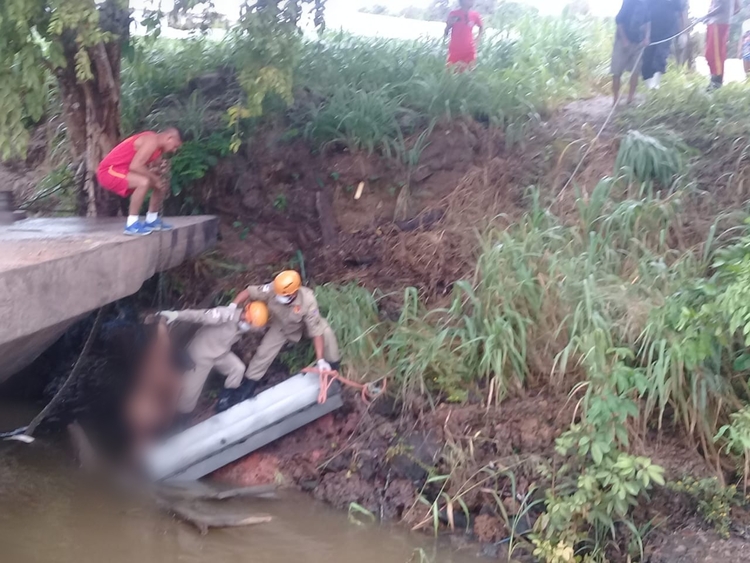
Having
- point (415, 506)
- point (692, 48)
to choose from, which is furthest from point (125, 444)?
point (692, 48)

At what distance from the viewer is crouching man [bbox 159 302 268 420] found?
5055 millimetres

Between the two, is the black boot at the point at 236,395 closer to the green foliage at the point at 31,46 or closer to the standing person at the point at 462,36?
the green foliage at the point at 31,46

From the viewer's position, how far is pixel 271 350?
545cm

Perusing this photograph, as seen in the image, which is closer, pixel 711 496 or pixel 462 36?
pixel 711 496

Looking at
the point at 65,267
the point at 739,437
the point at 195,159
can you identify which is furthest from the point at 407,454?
the point at 195,159

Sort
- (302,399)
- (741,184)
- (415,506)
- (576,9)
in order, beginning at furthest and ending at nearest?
(576,9) < (741,184) < (302,399) < (415,506)

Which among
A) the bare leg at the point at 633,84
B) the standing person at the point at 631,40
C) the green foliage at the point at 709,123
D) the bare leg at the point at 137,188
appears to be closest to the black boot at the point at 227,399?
the bare leg at the point at 137,188

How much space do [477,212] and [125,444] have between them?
3582mm

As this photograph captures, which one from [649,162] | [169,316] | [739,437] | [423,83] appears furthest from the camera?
[423,83]

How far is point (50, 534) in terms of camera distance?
4.23 metres

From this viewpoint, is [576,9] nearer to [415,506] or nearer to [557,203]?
[557,203]

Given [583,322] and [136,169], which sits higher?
[136,169]

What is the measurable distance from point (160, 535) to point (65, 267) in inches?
68.4

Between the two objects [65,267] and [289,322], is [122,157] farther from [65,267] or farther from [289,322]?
[289,322]
